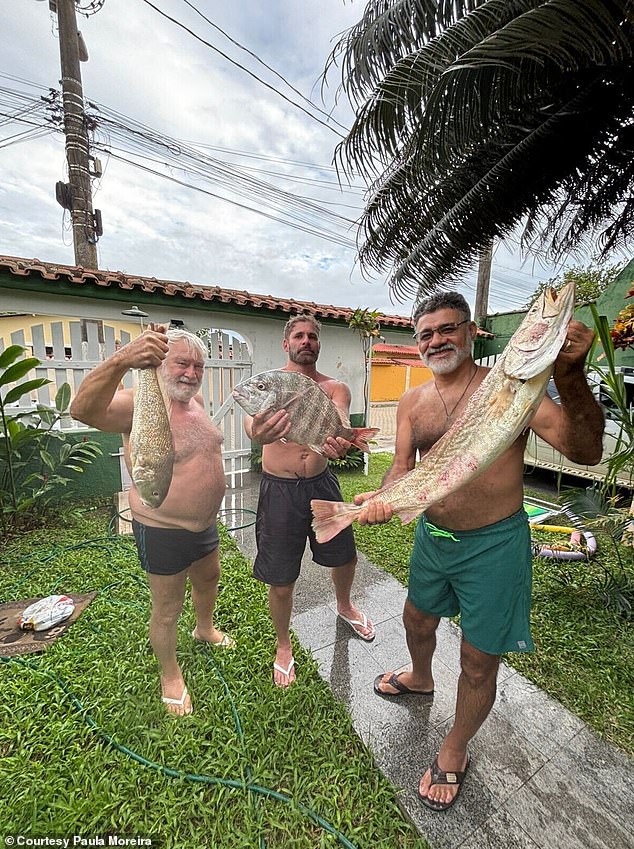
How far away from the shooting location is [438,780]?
Answer: 1.69 m

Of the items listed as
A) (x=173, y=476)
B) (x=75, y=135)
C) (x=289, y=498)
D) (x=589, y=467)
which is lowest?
(x=589, y=467)

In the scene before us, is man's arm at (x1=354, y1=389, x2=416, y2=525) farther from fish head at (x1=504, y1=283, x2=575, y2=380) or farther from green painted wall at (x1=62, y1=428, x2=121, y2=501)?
green painted wall at (x1=62, y1=428, x2=121, y2=501)

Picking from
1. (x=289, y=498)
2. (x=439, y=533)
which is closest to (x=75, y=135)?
(x=289, y=498)

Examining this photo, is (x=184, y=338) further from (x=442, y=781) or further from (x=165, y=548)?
(x=442, y=781)

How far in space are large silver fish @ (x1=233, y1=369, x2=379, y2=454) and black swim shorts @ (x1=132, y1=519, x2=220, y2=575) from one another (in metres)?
0.73

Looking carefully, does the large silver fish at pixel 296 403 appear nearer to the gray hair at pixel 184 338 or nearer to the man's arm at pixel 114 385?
the gray hair at pixel 184 338

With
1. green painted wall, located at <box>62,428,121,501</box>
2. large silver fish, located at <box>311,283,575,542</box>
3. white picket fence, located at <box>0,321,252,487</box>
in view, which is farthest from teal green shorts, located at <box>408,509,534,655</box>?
green painted wall, located at <box>62,428,121,501</box>

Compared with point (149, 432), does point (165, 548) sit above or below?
below

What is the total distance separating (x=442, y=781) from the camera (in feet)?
5.52

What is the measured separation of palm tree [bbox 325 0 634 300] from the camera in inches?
83.4

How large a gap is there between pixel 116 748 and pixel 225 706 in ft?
1.86

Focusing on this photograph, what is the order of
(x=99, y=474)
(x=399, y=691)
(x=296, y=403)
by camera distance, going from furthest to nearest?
1. (x=99, y=474)
2. (x=399, y=691)
3. (x=296, y=403)

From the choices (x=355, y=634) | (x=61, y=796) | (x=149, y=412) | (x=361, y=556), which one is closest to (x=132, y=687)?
(x=61, y=796)

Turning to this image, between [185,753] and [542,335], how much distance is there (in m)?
2.56
